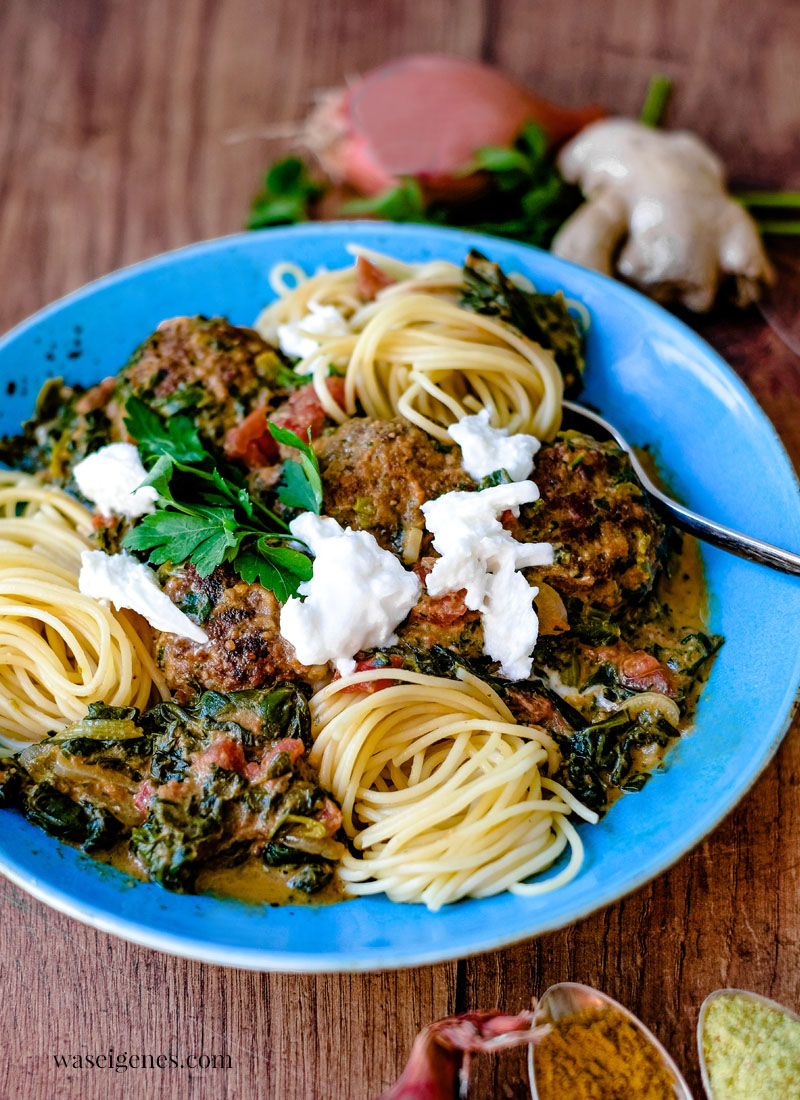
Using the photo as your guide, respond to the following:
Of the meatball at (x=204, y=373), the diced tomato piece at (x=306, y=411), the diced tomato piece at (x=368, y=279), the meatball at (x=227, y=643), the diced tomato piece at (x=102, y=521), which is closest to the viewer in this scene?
the meatball at (x=227, y=643)

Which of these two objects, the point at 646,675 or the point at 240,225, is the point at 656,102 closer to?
the point at 240,225

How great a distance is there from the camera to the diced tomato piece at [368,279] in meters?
5.71

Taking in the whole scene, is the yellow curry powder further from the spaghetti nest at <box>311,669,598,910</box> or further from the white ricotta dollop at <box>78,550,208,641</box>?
the white ricotta dollop at <box>78,550,208,641</box>

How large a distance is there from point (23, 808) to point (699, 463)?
149 inches

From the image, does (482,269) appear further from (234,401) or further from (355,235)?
(234,401)

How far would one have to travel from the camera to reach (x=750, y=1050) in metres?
4.04

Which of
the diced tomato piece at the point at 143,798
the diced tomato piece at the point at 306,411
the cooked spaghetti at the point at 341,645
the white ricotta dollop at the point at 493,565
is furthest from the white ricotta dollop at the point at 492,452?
the diced tomato piece at the point at 143,798

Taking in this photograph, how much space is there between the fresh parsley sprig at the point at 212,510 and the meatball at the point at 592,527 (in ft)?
3.53

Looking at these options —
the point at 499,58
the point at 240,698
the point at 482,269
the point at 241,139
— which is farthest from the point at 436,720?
the point at 499,58

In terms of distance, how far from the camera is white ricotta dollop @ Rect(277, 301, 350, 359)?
5.41m

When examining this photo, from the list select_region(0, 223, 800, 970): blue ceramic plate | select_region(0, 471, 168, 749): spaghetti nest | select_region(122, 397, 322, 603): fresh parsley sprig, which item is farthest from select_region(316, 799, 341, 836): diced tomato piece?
select_region(0, 471, 168, 749): spaghetti nest

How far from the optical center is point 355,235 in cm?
605

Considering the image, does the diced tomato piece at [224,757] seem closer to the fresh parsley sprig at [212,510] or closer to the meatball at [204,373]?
the fresh parsley sprig at [212,510]

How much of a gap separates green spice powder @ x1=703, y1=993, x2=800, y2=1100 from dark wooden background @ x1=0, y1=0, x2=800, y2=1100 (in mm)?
143
